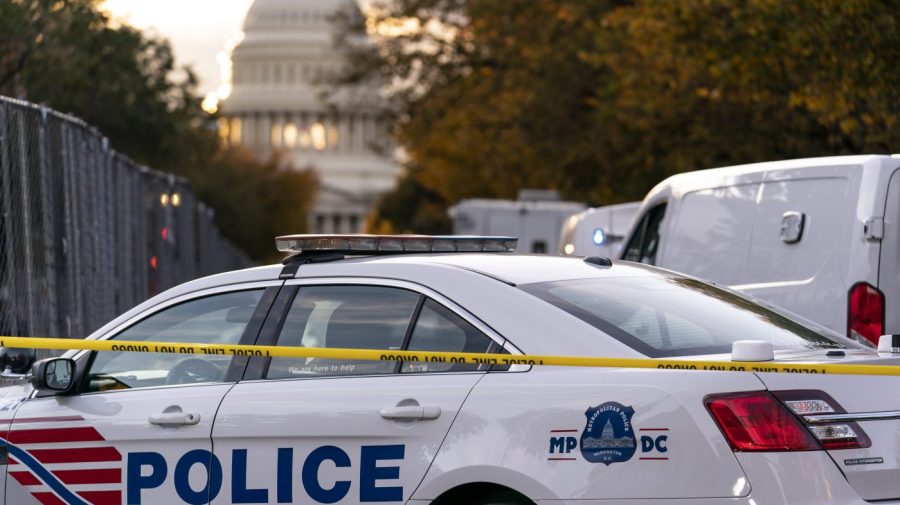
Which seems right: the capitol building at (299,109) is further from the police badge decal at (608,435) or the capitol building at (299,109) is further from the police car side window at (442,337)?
the police badge decal at (608,435)

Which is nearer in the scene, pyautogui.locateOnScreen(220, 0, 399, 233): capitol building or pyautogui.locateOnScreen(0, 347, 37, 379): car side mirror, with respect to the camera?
pyautogui.locateOnScreen(0, 347, 37, 379): car side mirror

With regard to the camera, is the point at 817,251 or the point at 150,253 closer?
the point at 817,251

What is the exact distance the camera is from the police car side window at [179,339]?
6.59 metres

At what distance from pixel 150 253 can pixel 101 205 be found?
5.03 meters

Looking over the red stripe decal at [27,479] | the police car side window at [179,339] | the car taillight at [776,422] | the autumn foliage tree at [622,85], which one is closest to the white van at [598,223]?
the autumn foliage tree at [622,85]

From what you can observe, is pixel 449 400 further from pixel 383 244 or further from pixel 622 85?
pixel 622 85

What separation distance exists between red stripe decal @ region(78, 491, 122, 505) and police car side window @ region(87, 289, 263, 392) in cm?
43

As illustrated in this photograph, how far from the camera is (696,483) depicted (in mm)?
5281

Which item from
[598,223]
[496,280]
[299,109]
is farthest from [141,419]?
[299,109]

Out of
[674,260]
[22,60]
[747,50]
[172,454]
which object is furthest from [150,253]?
[172,454]

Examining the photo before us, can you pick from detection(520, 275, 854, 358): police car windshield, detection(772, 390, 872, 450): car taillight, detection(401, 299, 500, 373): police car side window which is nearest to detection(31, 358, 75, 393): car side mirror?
detection(401, 299, 500, 373): police car side window

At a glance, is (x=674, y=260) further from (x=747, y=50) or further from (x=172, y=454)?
(x=747, y=50)

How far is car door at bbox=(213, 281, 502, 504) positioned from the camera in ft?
19.1

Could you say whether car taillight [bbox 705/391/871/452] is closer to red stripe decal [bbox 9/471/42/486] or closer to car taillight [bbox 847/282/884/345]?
red stripe decal [bbox 9/471/42/486]
